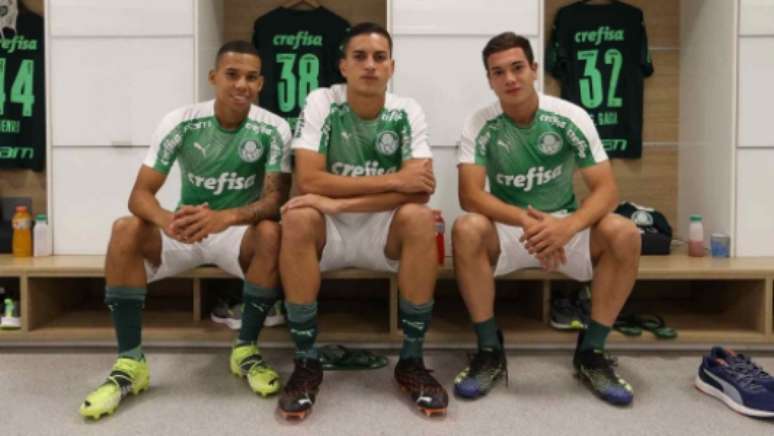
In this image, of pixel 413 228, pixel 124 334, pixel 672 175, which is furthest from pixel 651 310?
pixel 124 334

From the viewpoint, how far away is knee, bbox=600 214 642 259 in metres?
2.00

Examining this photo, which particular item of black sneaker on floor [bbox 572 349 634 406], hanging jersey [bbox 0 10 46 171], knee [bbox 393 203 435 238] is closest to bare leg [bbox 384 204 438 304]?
knee [bbox 393 203 435 238]

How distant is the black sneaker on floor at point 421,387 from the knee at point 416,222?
41 cm

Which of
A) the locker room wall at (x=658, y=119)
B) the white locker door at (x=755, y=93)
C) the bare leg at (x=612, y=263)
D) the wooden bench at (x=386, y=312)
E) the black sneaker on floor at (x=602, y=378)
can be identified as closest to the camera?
the black sneaker on floor at (x=602, y=378)

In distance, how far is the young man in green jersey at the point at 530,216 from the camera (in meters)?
2.01

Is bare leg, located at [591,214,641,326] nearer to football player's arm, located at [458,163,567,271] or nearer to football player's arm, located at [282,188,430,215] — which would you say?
football player's arm, located at [458,163,567,271]

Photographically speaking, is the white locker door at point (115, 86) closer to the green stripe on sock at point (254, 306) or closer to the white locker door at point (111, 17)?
the white locker door at point (111, 17)

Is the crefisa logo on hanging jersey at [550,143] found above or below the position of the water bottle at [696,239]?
above

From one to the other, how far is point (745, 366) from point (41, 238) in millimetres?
2753

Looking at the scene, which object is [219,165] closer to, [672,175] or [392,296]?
[392,296]

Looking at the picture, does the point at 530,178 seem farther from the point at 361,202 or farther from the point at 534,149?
the point at 361,202

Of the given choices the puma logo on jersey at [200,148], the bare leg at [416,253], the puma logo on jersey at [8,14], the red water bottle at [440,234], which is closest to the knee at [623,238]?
the bare leg at [416,253]

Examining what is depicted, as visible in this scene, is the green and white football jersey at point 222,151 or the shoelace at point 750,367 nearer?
the shoelace at point 750,367

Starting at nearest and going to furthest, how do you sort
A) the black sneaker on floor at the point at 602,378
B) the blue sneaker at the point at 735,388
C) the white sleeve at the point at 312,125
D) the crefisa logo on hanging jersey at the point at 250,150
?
the blue sneaker at the point at 735,388 → the black sneaker on floor at the point at 602,378 → the white sleeve at the point at 312,125 → the crefisa logo on hanging jersey at the point at 250,150
